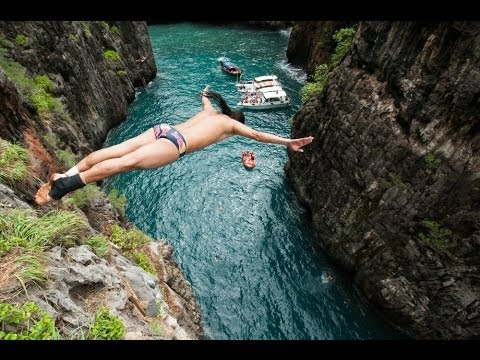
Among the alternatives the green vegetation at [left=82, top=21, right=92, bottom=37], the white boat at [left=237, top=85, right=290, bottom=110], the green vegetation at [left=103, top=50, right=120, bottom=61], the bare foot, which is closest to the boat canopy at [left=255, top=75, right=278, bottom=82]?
the white boat at [left=237, top=85, right=290, bottom=110]

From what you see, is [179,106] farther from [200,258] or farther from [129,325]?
[129,325]

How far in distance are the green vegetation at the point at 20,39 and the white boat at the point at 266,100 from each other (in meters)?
20.1

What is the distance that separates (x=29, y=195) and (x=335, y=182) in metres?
16.3

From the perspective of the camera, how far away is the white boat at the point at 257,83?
3928 cm

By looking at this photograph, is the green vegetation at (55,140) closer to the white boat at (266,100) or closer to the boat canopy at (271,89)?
the white boat at (266,100)

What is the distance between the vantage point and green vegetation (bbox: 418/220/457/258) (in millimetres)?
14359

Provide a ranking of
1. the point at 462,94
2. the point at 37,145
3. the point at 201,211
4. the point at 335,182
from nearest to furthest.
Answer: the point at 37,145
the point at 462,94
the point at 335,182
the point at 201,211

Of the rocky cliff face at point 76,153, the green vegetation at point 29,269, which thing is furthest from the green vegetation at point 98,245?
the green vegetation at point 29,269

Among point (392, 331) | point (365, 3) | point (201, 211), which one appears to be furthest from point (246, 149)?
point (365, 3)

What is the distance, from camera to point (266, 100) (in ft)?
122

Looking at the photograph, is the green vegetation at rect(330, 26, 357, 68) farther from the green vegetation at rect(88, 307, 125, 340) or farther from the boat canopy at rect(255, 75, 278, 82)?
the green vegetation at rect(88, 307, 125, 340)

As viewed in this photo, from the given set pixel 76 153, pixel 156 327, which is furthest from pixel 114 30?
pixel 156 327
